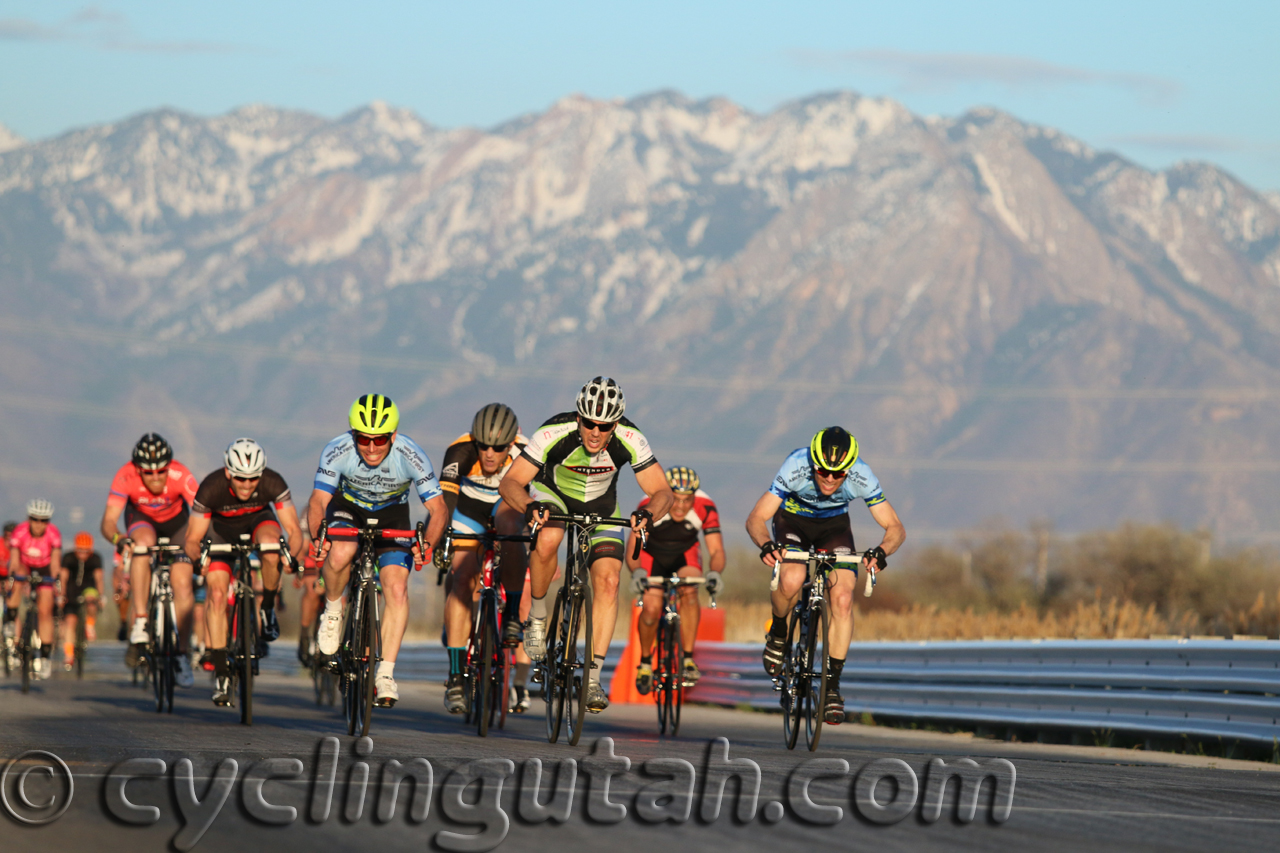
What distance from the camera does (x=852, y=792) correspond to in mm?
9570

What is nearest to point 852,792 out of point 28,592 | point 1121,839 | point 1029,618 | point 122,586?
point 1121,839

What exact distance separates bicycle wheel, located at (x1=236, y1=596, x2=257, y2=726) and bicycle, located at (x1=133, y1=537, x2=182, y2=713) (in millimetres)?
1672

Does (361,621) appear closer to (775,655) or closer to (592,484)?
(592,484)

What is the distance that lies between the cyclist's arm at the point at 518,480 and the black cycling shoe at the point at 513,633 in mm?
1373

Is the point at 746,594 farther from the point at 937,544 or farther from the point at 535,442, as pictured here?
the point at 535,442

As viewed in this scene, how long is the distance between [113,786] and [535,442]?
13.2ft

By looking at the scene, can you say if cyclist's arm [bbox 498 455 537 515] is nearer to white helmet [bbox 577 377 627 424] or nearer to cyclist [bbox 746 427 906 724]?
white helmet [bbox 577 377 627 424]

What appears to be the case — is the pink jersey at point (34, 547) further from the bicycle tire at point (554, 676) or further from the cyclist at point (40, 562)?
the bicycle tire at point (554, 676)

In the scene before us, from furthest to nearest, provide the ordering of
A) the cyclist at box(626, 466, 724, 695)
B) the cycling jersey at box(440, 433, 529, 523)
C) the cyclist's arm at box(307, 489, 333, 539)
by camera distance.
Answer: the cyclist at box(626, 466, 724, 695) < the cycling jersey at box(440, 433, 529, 523) < the cyclist's arm at box(307, 489, 333, 539)

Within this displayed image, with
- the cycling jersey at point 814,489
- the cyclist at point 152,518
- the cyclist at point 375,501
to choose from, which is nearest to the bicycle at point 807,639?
the cycling jersey at point 814,489

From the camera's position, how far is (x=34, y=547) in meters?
22.2

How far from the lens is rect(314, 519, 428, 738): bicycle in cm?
1236

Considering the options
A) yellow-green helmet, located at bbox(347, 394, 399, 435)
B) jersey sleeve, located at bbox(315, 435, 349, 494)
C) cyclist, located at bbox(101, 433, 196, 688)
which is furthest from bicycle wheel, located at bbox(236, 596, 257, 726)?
yellow-green helmet, located at bbox(347, 394, 399, 435)

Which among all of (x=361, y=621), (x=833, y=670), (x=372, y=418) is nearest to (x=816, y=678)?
(x=833, y=670)
